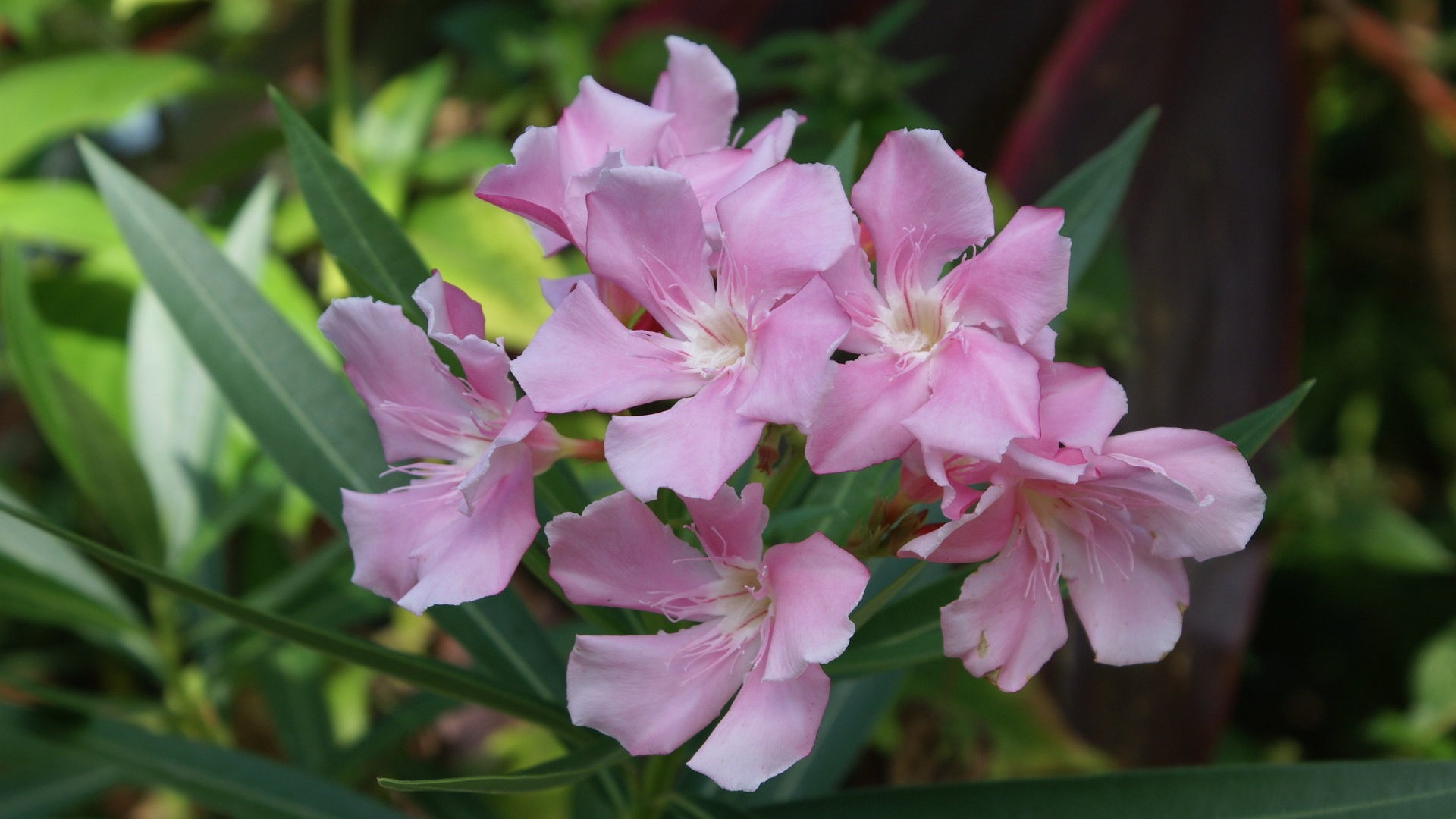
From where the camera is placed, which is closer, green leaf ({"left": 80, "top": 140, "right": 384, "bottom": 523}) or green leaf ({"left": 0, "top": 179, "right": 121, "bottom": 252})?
green leaf ({"left": 80, "top": 140, "right": 384, "bottom": 523})

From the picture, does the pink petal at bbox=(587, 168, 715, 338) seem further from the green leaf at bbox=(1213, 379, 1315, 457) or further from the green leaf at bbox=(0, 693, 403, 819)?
the green leaf at bbox=(0, 693, 403, 819)

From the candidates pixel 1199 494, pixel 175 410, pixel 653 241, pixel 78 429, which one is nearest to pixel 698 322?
pixel 653 241

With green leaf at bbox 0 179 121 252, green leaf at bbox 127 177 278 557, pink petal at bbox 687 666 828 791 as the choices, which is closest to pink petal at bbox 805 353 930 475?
pink petal at bbox 687 666 828 791

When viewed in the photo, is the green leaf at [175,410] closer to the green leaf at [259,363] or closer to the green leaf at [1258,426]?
the green leaf at [259,363]

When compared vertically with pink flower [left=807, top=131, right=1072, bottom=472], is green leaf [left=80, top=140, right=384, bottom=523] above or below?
below

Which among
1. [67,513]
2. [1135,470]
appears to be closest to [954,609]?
[1135,470]

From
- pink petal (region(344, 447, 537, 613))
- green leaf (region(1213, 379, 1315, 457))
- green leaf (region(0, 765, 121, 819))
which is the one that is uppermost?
pink petal (region(344, 447, 537, 613))

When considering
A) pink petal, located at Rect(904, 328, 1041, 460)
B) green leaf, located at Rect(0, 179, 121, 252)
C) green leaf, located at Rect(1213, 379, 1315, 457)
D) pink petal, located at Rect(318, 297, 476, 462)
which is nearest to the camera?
pink petal, located at Rect(904, 328, 1041, 460)
